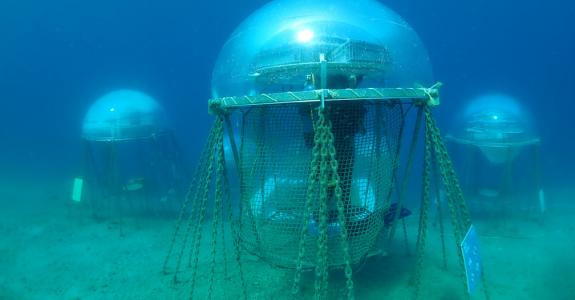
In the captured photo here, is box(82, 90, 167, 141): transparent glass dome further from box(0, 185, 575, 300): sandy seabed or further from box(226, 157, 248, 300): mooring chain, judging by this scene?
box(226, 157, 248, 300): mooring chain

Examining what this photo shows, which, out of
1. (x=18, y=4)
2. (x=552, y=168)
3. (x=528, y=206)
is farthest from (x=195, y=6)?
(x=528, y=206)

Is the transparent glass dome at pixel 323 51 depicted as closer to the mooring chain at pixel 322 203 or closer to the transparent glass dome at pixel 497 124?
the mooring chain at pixel 322 203

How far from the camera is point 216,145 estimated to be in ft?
13.0

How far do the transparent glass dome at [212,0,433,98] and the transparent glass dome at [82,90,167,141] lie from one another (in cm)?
501

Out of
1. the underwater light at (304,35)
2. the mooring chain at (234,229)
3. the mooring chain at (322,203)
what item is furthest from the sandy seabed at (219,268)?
the underwater light at (304,35)

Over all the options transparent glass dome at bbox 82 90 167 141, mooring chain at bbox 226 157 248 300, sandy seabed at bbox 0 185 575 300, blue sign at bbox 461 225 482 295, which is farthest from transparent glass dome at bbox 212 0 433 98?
transparent glass dome at bbox 82 90 167 141

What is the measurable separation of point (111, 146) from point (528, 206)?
1153cm

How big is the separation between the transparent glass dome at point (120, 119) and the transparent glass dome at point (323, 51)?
5.01m

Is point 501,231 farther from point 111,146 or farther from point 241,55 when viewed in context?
point 111,146

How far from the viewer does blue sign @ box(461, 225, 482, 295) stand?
131 inches

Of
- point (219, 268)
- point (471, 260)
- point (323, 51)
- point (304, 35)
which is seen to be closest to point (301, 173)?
point (323, 51)

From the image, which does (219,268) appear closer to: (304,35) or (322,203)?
(322,203)

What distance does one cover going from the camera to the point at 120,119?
8.38 m

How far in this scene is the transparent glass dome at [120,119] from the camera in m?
8.31
